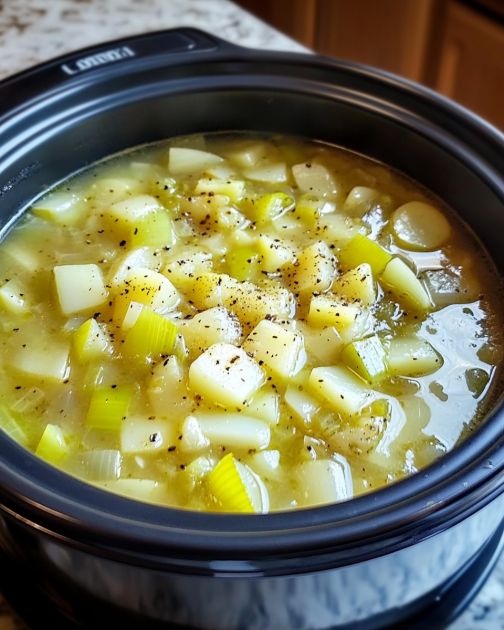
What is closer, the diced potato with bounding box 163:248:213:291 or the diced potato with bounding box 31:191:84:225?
the diced potato with bounding box 163:248:213:291

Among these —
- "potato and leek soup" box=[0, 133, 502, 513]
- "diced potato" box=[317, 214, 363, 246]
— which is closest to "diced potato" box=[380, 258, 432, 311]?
"potato and leek soup" box=[0, 133, 502, 513]

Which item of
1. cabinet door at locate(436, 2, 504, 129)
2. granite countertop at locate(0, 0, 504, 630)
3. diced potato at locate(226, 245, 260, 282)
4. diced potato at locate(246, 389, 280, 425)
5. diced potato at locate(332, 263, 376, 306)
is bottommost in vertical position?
diced potato at locate(246, 389, 280, 425)

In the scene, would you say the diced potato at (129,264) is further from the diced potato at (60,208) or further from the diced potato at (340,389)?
the diced potato at (340,389)

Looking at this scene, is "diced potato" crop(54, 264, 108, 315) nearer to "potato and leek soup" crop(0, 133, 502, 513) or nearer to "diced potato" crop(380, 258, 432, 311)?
"potato and leek soup" crop(0, 133, 502, 513)

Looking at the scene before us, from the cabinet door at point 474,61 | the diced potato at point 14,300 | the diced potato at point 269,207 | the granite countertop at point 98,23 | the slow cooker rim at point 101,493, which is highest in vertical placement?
the cabinet door at point 474,61

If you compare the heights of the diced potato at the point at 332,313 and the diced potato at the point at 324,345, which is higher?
the diced potato at the point at 332,313

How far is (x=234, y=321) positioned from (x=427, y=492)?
522 millimetres

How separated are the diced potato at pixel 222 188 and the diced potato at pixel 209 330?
34cm

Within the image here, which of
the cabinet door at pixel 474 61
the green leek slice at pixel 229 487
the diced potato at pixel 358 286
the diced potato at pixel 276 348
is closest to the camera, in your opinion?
the green leek slice at pixel 229 487

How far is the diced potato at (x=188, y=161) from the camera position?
1562 mm

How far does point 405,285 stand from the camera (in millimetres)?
1286

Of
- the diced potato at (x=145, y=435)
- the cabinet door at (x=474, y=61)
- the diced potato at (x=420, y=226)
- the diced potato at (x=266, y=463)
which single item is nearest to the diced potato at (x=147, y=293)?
the diced potato at (x=145, y=435)

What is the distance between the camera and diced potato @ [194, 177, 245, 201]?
148cm

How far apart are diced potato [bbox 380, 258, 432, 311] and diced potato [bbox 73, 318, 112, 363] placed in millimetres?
462
